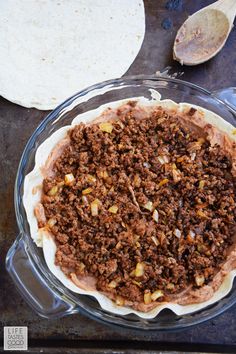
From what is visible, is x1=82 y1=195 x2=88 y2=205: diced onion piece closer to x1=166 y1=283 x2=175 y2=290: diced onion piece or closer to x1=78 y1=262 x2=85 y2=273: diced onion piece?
x1=78 y1=262 x2=85 y2=273: diced onion piece

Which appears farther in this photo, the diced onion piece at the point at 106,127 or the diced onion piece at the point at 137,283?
the diced onion piece at the point at 106,127

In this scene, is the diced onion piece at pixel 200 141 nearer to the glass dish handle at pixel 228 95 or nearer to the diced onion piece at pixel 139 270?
the glass dish handle at pixel 228 95

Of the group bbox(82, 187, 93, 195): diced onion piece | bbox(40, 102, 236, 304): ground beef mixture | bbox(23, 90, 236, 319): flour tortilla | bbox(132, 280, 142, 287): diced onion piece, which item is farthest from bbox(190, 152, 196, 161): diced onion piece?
bbox(132, 280, 142, 287): diced onion piece

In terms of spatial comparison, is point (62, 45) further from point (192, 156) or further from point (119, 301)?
point (119, 301)

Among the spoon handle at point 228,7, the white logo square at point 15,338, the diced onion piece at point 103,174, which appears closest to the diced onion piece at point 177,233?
the diced onion piece at point 103,174

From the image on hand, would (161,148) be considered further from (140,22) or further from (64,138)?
(140,22)

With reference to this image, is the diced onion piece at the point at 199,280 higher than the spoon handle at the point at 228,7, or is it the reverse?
the spoon handle at the point at 228,7
